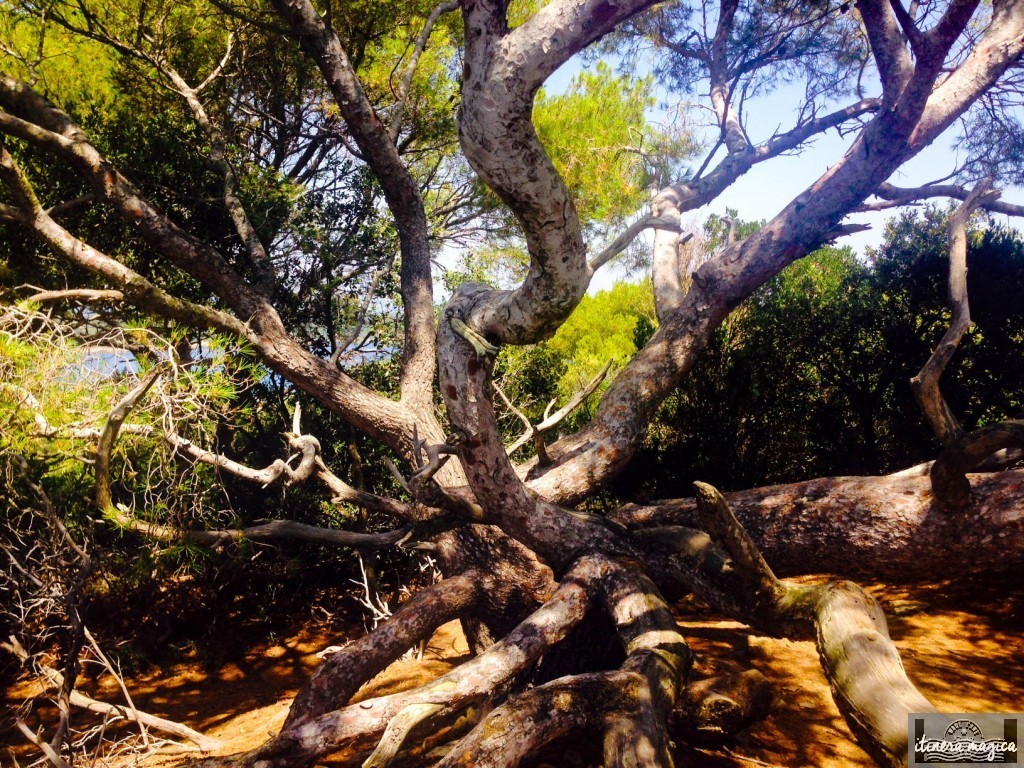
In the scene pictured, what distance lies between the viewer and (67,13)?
6.62 m

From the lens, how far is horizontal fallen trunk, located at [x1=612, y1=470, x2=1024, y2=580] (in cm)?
344

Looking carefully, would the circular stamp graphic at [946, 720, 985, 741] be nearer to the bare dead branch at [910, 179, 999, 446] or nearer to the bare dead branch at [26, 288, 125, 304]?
the bare dead branch at [910, 179, 999, 446]

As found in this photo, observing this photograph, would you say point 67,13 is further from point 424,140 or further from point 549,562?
point 549,562

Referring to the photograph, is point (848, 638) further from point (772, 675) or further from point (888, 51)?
point (888, 51)

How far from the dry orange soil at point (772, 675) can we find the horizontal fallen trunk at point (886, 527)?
2.19 feet

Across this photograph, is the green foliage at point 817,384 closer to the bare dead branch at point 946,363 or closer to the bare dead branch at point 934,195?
the bare dead branch at point 934,195

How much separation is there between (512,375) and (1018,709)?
4.84m

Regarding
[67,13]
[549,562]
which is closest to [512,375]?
[549,562]

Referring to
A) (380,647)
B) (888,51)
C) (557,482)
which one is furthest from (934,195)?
(380,647)

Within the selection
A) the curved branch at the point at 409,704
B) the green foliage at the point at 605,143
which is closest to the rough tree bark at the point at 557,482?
the curved branch at the point at 409,704

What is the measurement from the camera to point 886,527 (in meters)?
3.66

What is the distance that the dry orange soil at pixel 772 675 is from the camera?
3391 mm

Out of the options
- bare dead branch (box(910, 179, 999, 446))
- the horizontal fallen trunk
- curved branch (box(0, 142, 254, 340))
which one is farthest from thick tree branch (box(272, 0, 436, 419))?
bare dead branch (box(910, 179, 999, 446))

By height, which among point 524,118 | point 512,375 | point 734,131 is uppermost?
point 734,131
